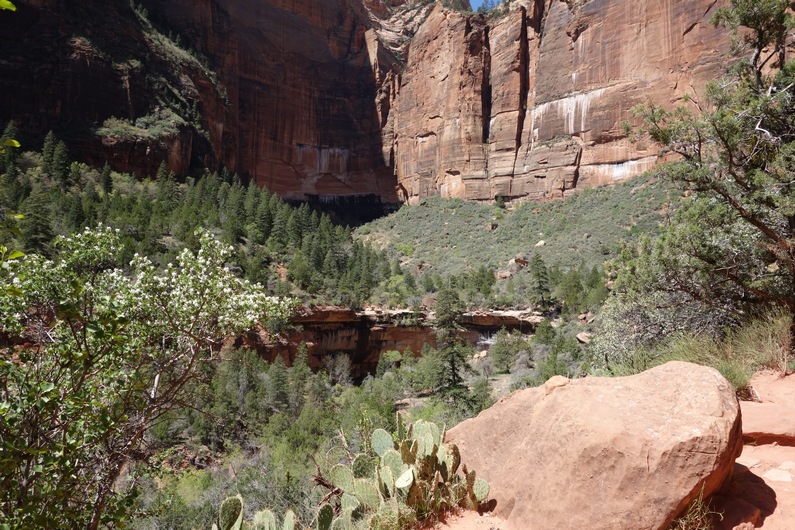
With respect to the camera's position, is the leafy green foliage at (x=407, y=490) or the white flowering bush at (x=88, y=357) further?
the leafy green foliage at (x=407, y=490)

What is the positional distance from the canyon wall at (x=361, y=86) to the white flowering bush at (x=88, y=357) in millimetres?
36428

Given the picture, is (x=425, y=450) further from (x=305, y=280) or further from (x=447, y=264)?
(x=447, y=264)

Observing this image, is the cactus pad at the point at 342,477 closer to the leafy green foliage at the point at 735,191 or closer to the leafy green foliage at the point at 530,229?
the leafy green foliage at the point at 735,191

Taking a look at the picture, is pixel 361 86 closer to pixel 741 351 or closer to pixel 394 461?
pixel 741 351

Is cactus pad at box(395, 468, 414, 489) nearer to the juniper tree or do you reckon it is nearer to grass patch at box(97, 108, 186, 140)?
the juniper tree

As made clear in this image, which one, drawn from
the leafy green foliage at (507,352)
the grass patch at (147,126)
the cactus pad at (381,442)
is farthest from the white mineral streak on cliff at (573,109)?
the cactus pad at (381,442)

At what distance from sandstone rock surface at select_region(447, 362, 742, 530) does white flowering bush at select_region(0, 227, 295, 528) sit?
294 centimetres

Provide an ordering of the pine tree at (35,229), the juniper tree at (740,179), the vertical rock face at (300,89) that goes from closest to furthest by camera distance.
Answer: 1. the juniper tree at (740,179)
2. the pine tree at (35,229)
3. the vertical rock face at (300,89)

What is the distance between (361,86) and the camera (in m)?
69.4

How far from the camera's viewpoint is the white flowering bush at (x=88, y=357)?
2717 millimetres

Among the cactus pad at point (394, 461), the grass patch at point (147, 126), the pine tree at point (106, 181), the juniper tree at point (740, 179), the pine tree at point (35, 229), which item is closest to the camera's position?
the cactus pad at point (394, 461)

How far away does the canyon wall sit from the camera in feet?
129

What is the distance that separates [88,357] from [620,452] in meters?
3.65

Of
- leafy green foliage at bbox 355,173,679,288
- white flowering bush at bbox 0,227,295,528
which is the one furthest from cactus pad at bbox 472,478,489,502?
leafy green foliage at bbox 355,173,679,288
